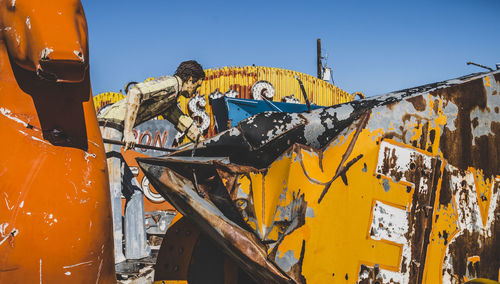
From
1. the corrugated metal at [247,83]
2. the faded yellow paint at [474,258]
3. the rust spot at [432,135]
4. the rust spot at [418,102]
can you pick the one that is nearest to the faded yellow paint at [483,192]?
the faded yellow paint at [474,258]

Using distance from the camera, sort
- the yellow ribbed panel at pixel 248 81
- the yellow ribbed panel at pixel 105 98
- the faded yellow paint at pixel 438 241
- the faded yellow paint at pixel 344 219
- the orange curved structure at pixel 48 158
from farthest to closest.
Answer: the yellow ribbed panel at pixel 105 98
the yellow ribbed panel at pixel 248 81
the faded yellow paint at pixel 438 241
the faded yellow paint at pixel 344 219
the orange curved structure at pixel 48 158

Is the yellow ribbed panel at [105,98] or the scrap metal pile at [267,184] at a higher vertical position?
the yellow ribbed panel at [105,98]

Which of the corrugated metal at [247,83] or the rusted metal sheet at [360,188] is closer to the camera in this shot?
the rusted metal sheet at [360,188]

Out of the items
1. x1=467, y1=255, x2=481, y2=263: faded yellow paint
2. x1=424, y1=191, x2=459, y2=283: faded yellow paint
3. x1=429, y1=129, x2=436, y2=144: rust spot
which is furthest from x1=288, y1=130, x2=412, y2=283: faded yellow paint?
x1=467, y1=255, x2=481, y2=263: faded yellow paint

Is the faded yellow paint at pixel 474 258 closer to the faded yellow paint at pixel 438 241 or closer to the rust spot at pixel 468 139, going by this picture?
the faded yellow paint at pixel 438 241

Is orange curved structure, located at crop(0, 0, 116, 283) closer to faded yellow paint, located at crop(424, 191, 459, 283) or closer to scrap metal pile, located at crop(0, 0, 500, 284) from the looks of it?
scrap metal pile, located at crop(0, 0, 500, 284)

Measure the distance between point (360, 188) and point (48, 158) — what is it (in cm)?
121

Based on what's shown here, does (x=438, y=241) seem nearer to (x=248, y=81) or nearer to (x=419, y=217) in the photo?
(x=419, y=217)

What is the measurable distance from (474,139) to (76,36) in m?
1.77

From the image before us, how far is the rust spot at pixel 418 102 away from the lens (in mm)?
1948

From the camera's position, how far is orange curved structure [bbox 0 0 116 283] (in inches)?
54.8

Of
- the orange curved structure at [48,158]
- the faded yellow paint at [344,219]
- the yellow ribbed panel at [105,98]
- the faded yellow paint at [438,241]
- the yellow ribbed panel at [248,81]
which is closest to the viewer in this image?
the orange curved structure at [48,158]

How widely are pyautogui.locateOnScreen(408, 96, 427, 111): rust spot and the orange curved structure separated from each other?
1.36 metres

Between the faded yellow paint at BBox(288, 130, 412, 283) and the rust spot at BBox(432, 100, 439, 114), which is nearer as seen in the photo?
the faded yellow paint at BBox(288, 130, 412, 283)
